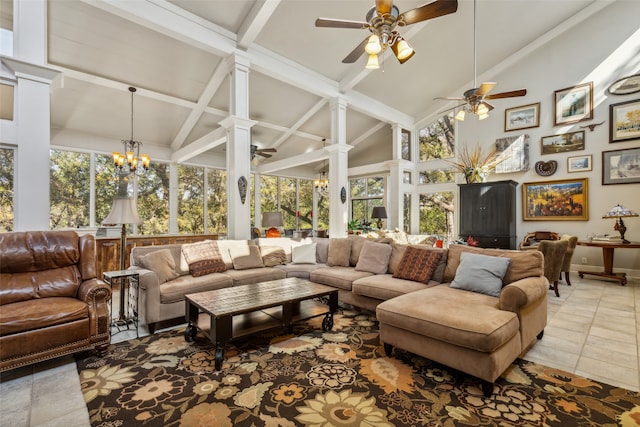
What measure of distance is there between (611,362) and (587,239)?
463 cm

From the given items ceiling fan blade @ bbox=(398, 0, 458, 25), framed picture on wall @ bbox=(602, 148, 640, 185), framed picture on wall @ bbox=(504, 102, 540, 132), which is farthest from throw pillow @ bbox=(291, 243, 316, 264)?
framed picture on wall @ bbox=(602, 148, 640, 185)

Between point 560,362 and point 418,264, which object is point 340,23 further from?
point 560,362

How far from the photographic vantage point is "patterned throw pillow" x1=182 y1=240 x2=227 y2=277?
3.80 meters

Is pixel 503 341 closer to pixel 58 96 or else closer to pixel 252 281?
pixel 252 281

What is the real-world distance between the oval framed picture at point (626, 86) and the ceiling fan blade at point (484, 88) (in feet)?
12.1

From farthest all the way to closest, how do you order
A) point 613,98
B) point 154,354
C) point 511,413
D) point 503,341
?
point 613,98, point 154,354, point 503,341, point 511,413

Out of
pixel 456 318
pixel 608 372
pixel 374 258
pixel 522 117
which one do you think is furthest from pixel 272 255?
pixel 522 117

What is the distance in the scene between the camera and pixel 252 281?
13.1ft

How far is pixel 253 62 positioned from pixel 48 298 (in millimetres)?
4313

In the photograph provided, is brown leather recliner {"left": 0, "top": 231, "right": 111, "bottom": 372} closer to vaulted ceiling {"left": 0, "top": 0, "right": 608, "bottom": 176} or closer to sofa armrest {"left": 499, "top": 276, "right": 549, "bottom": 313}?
vaulted ceiling {"left": 0, "top": 0, "right": 608, "bottom": 176}

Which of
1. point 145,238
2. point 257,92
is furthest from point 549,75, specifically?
point 145,238

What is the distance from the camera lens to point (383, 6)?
106 inches

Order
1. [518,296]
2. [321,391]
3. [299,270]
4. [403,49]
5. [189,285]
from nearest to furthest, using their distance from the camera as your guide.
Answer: [321,391]
[518,296]
[403,49]
[189,285]
[299,270]

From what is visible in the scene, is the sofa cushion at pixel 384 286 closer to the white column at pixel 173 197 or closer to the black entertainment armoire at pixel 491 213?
the black entertainment armoire at pixel 491 213
